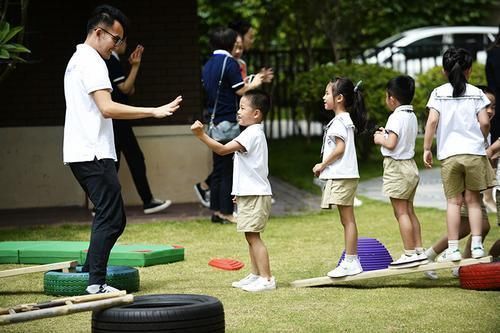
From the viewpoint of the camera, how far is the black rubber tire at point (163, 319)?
579 cm

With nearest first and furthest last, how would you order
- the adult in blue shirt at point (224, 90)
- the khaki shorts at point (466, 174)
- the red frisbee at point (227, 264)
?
the khaki shorts at point (466, 174) → the red frisbee at point (227, 264) → the adult in blue shirt at point (224, 90)

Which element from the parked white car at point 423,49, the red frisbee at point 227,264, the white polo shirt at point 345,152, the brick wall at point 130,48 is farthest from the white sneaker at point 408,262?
the parked white car at point 423,49

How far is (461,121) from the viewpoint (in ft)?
27.2

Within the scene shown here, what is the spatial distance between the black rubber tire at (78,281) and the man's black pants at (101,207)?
1.37 feet

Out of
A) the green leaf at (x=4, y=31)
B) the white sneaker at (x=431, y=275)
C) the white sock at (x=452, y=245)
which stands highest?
the green leaf at (x=4, y=31)

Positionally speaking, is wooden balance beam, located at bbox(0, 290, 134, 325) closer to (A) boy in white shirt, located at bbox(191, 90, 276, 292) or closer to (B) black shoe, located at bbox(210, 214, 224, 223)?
(A) boy in white shirt, located at bbox(191, 90, 276, 292)

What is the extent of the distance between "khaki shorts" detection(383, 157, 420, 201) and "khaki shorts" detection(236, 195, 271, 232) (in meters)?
0.99

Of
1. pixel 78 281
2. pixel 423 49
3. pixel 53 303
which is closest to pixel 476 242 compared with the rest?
pixel 78 281

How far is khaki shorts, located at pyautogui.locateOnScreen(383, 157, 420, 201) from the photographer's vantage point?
8273mm

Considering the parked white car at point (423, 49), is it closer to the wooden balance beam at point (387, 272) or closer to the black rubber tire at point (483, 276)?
the wooden balance beam at point (387, 272)

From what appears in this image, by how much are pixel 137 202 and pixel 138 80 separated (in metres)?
1.55

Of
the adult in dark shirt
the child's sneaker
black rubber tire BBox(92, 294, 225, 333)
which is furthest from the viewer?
the adult in dark shirt

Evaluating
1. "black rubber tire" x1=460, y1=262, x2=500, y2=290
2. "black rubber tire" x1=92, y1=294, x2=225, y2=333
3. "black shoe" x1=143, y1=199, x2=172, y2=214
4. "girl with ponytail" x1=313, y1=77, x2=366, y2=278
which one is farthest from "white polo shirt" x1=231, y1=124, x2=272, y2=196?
"black shoe" x1=143, y1=199, x2=172, y2=214

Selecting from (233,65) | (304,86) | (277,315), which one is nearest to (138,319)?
(277,315)
